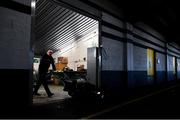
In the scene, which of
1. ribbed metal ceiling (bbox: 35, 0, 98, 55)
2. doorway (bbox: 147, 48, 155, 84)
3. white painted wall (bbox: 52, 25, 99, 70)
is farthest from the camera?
doorway (bbox: 147, 48, 155, 84)

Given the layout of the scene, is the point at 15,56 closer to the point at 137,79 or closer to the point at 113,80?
the point at 113,80

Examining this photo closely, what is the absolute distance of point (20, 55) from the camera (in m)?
4.87

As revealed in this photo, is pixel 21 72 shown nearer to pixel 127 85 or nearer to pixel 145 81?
pixel 127 85

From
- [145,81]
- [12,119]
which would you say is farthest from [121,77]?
[12,119]

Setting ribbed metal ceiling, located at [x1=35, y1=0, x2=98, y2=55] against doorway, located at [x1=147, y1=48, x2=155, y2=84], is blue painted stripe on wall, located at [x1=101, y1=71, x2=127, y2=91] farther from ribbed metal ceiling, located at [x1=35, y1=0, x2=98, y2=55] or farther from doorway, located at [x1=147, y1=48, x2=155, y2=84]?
doorway, located at [x1=147, y1=48, x2=155, y2=84]

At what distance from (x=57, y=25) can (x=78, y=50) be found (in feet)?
14.0

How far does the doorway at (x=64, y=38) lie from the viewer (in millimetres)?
7840

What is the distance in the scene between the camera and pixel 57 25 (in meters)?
10.1

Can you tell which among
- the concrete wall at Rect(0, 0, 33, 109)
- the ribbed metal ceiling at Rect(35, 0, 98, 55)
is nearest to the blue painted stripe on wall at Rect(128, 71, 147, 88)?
the ribbed metal ceiling at Rect(35, 0, 98, 55)

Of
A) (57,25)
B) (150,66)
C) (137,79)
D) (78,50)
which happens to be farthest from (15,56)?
(150,66)

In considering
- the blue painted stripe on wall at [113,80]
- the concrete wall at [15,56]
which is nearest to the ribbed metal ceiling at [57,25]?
the concrete wall at [15,56]

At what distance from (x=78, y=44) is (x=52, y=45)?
1.91 metres

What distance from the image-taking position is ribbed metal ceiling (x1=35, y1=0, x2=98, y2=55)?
8570 millimetres

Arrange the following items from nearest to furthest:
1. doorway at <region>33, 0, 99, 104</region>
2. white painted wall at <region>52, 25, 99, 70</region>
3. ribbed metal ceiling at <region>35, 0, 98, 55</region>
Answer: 1. doorway at <region>33, 0, 99, 104</region>
2. ribbed metal ceiling at <region>35, 0, 98, 55</region>
3. white painted wall at <region>52, 25, 99, 70</region>
